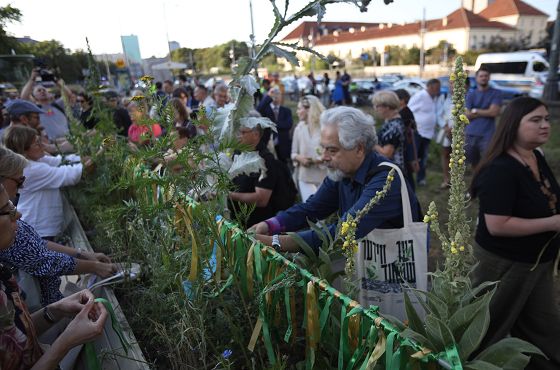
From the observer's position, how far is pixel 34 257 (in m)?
2.00

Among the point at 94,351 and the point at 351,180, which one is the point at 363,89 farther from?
the point at 94,351

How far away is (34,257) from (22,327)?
0.54 metres

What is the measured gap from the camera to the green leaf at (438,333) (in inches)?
44.3

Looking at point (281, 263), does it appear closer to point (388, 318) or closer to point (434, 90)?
point (388, 318)

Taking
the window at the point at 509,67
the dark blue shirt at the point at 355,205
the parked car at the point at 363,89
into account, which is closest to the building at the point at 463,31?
the parked car at the point at 363,89

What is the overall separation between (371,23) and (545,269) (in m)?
109

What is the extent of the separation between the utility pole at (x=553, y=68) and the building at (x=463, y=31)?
52510 mm

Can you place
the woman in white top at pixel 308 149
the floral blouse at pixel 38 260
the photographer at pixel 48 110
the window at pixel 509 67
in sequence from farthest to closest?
the window at pixel 509 67
the photographer at pixel 48 110
the woman in white top at pixel 308 149
the floral blouse at pixel 38 260

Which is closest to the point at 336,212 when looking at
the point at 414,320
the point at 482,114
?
the point at 414,320

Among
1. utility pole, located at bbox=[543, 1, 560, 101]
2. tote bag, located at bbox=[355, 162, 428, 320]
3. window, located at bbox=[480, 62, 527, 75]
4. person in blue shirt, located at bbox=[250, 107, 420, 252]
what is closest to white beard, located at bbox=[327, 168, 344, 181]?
person in blue shirt, located at bbox=[250, 107, 420, 252]

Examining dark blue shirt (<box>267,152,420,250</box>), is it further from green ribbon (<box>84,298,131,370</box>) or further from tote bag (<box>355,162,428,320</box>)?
green ribbon (<box>84,298,131,370</box>)

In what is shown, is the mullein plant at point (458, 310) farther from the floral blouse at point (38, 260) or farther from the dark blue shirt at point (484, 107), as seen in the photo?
the dark blue shirt at point (484, 107)

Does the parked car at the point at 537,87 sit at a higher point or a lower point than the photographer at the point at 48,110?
lower

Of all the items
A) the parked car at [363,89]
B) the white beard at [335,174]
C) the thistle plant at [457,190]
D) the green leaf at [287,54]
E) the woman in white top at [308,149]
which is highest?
the green leaf at [287,54]
